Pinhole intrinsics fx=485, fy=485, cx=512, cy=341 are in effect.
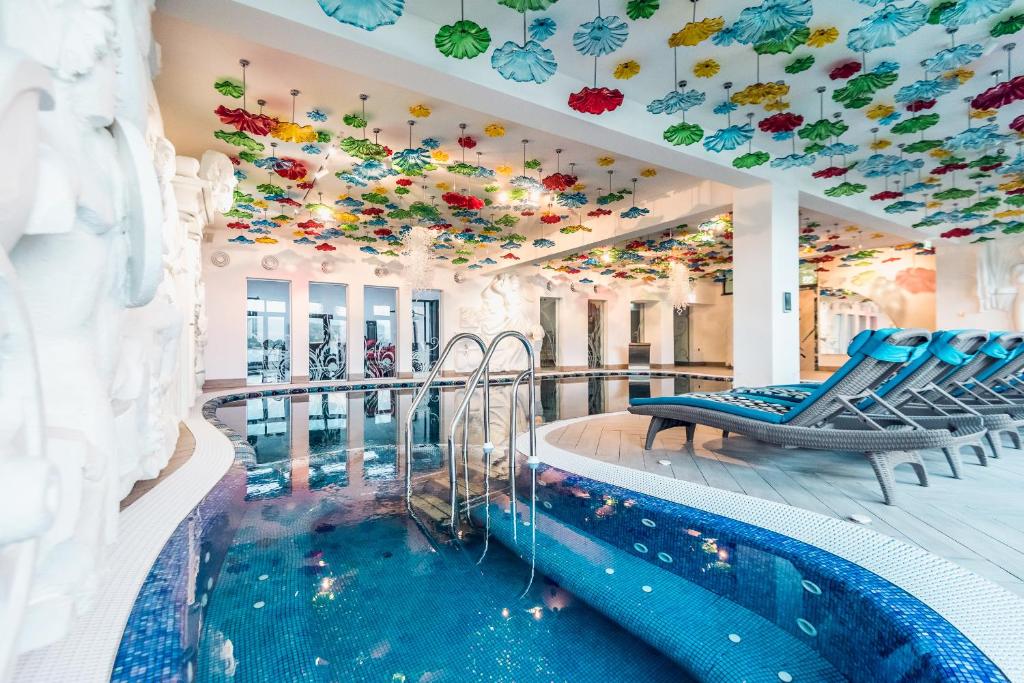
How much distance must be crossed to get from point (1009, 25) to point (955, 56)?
327 millimetres

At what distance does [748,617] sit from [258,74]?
225 inches

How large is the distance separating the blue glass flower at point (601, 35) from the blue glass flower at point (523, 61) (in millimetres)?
330

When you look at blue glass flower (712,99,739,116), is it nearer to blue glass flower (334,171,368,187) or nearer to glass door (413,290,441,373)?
blue glass flower (334,171,368,187)

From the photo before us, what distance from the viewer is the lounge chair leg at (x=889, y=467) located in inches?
99.7

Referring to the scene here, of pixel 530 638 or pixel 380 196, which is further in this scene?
pixel 380 196

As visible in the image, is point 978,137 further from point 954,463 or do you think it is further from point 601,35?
point 601,35

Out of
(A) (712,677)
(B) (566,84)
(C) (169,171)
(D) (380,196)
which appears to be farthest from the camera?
(D) (380,196)

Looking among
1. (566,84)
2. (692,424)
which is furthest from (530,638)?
(566,84)

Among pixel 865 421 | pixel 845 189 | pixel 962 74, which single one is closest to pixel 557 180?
pixel 845 189

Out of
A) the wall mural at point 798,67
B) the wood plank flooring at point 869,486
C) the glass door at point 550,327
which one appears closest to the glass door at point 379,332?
the glass door at point 550,327

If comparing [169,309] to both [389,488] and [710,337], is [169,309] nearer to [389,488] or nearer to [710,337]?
[389,488]

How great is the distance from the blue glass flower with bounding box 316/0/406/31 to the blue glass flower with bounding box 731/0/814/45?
232 cm

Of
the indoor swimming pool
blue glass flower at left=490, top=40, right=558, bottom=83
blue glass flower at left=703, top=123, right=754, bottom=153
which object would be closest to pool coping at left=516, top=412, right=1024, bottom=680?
the indoor swimming pool

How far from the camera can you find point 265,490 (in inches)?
123
